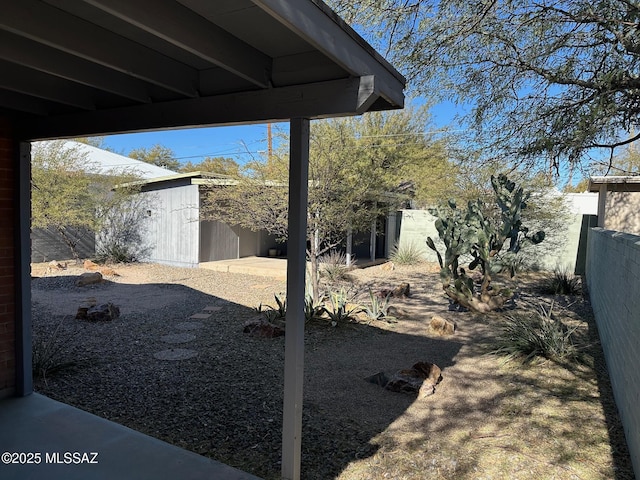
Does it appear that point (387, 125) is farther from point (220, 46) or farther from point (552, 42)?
point (220, 46)

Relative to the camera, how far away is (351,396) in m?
4.41

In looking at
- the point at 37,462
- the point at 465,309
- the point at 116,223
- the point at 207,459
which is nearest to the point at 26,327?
the point at 37,462

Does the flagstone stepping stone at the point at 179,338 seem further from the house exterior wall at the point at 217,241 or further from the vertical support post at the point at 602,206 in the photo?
the vertical support post at the point at 602,206

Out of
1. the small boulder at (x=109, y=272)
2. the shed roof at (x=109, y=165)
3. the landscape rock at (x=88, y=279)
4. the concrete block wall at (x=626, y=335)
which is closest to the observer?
the concrete block wall at (x=626, y=335)

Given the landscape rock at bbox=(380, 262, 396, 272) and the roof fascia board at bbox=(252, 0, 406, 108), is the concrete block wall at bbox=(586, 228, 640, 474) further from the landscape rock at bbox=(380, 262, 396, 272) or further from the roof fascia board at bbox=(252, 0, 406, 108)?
the landscape rock at bbox=(380, 262, 396, 272)

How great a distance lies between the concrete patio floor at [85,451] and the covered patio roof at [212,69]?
0.66 m

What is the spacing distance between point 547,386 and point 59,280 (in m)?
10.7

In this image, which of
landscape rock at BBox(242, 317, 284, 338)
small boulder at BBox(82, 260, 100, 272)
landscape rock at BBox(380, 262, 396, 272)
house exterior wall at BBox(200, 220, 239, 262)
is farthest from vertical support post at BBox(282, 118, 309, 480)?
small boulder at BBox(82, 260, 100, 272)

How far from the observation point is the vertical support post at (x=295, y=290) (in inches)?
102

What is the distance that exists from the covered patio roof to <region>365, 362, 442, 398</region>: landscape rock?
198 centimetres

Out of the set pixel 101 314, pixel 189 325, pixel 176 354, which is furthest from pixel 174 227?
pixel 176 354

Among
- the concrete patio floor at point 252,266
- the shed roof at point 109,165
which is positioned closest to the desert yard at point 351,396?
the concrete patio floor at point 252,266

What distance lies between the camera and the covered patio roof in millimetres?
2035

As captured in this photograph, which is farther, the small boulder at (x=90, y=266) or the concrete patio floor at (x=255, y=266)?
the small boulder at (x=90, y=266)
